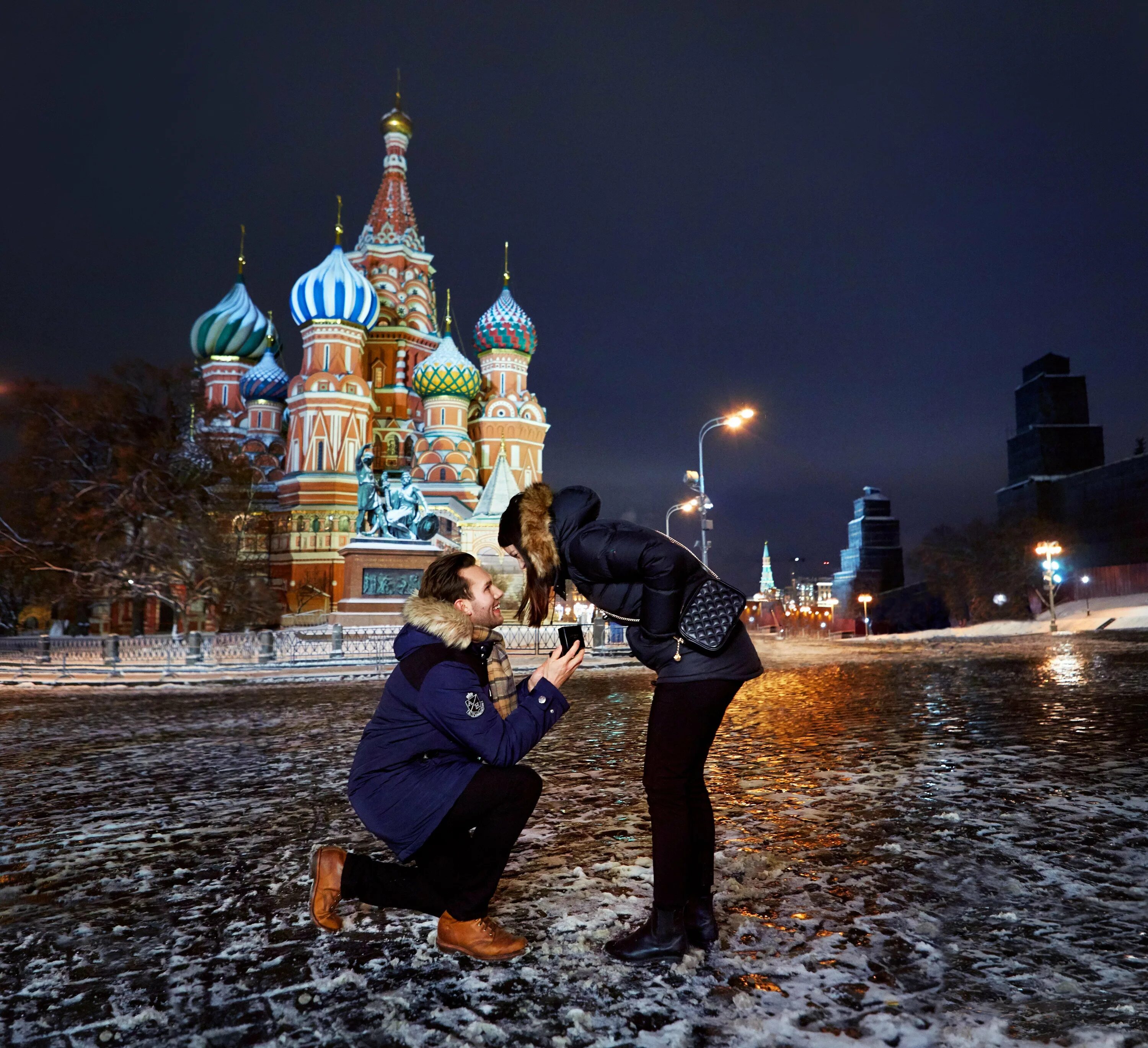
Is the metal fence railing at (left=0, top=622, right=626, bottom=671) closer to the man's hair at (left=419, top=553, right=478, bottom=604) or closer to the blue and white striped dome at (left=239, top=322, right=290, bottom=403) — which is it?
the man's hair at (left=419, top=553, right=478, bottom=604)

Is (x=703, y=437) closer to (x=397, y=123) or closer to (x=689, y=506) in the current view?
(x=689, y=506)

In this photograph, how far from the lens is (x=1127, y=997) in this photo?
225cm

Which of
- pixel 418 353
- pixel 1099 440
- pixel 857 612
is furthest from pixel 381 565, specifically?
pixel 857 612

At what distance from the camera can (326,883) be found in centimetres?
283

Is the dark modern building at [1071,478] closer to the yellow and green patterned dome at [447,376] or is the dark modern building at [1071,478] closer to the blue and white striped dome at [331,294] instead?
the yellow and green patterned dome at [447,376]

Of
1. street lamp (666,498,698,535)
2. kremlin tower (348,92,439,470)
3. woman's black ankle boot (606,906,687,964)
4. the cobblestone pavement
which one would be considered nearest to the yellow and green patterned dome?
kremlin tower (348,92,439,470)

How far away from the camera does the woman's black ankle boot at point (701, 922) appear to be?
9.01 feet

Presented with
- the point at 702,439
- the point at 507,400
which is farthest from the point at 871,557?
A: the point at 702,439

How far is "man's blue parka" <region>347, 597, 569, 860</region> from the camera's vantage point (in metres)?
2.64

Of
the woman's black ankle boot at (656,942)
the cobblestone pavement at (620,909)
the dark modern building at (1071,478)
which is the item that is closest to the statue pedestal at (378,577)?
the cobblestone pavement at (620,909)

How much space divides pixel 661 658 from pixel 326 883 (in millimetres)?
1433

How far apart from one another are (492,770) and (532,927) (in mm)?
672

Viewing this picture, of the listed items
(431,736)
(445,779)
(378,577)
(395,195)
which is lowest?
(445,779)

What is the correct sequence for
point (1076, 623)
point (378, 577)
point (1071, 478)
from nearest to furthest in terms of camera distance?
point (378, 577), point (1076, 623), point (1071, 478)
